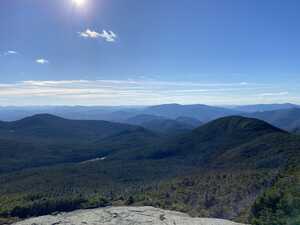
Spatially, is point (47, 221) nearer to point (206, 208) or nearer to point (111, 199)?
point (206, 208)

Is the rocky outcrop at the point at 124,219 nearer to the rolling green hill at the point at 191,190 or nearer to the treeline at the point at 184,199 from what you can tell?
the rolling green hill at the point at 191,190

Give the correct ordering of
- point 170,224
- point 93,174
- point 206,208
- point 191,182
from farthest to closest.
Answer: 1. point 93,174
2. point 191,182
3. point 206,208
4. point 170,224

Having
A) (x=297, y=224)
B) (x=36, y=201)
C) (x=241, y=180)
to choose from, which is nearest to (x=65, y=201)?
(x=36, y=201)

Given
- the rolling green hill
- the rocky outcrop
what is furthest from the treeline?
the rocky outcrop

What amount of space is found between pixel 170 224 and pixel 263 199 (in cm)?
3452

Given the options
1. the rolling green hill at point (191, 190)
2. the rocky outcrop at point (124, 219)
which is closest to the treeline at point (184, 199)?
the rolling green hill at point (191, 190)

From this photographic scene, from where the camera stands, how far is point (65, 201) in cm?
12131

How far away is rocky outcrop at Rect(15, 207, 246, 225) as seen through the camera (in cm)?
5252

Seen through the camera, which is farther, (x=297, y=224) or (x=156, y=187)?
(x=156, y=187)

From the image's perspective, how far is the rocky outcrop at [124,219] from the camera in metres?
52.5

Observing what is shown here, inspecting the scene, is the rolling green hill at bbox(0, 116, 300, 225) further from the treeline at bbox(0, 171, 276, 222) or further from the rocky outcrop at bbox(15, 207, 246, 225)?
the rocky outcrop at bbox(15, 207, 246, 225)

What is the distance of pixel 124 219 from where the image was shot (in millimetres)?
53938

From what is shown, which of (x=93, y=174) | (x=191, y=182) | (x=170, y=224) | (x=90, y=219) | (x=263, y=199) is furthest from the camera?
(x=93, y=174)

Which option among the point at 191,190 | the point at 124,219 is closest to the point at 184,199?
the point at 191,190
